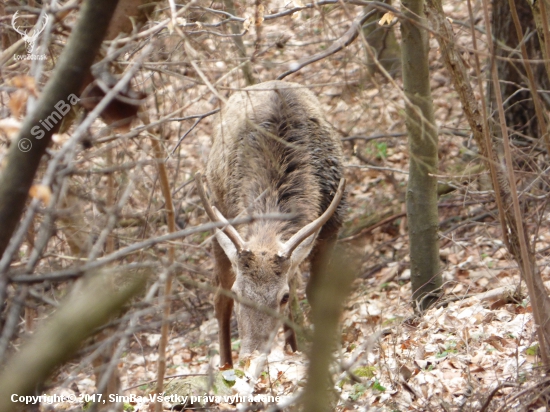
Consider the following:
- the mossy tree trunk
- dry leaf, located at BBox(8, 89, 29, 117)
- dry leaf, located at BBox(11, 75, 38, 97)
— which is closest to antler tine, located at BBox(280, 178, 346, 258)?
the mossy tree trunk

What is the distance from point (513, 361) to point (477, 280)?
10.1 feet

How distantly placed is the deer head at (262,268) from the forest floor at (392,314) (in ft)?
1.15

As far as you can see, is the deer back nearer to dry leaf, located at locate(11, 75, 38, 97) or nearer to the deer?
the deer

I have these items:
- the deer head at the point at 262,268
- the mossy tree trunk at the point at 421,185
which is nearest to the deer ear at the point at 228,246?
the deer head at the point at 262,268

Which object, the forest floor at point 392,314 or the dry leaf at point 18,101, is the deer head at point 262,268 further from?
the dry leaf at point 18,101

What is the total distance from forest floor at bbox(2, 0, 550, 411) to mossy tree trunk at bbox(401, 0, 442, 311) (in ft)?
0.69

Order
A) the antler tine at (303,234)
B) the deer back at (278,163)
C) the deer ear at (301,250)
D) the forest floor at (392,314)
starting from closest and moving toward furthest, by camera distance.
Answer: the forest floor at (392,314)
the antler tine at (303,234)
the deer ear at (301,250)
the deer back at (278,163)

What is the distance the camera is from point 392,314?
24.2ft

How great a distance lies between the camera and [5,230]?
6.88 ft

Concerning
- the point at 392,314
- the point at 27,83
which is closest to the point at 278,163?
the point at 392,314

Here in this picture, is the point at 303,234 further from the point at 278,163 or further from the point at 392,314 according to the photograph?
the point at 392,314

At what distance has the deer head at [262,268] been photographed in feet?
20.2

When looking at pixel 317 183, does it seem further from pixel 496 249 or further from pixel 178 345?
pixel 178 345

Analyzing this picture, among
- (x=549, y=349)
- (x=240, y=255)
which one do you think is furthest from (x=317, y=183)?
(x=549, y=349)
